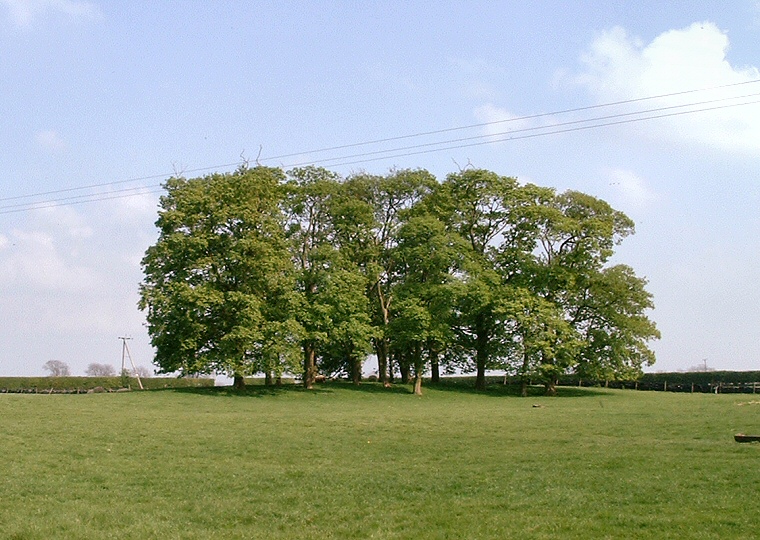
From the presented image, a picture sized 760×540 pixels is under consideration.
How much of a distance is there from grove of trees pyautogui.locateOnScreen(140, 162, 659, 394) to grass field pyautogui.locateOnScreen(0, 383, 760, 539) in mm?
20066

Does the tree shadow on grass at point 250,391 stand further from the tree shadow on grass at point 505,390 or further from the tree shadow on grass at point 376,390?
the tree shadow on grass at point 505,390

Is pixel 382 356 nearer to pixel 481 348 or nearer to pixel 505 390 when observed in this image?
pixel 481 348

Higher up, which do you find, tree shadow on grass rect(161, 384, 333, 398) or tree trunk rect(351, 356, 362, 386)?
tree trunk rect(351, 356, 362, 386)

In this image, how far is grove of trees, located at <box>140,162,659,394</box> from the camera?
173ft

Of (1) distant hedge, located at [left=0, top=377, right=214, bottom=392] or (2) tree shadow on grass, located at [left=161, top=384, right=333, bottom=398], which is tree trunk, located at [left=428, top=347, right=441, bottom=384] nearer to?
(2) tree shadow on grass, located at [left=161, top=384, right=333, bottom=398]

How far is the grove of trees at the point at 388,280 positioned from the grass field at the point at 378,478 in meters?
20.1

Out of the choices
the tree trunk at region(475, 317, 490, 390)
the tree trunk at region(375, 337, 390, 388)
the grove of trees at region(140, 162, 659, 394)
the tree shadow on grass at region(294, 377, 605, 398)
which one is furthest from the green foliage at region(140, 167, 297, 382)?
the tree trunk at region(475, 317, 490, 390)

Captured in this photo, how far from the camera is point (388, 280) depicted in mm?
62500

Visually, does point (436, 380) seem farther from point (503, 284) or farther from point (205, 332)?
point (205, 332)

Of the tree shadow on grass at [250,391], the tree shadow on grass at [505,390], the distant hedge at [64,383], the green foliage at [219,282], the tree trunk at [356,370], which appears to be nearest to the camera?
the green foliage at [219,282]

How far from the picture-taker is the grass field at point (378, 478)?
43.1 feet

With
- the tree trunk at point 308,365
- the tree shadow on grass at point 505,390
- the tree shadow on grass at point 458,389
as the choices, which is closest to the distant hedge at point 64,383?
the tree trunk at point 308,365

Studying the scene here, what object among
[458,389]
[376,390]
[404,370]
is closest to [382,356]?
[404,370]

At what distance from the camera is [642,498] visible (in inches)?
565
